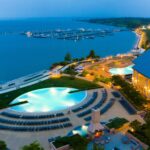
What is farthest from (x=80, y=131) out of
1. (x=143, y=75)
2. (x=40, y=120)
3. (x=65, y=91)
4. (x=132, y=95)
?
(x=143, y=75)

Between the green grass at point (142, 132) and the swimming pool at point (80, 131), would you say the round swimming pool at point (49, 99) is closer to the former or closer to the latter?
the swimming pool at point (80, 131)

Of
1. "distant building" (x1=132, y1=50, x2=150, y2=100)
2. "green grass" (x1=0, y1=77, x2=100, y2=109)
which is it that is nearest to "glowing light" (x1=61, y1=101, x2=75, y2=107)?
"green grass" (x1=0, y1=77, x2=100, y2=109)

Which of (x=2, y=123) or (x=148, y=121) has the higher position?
(x=148, y=121)

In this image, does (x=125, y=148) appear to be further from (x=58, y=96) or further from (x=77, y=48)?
(x=77, y=48)

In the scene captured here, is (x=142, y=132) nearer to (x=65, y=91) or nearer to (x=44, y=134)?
(x=44, y=134)

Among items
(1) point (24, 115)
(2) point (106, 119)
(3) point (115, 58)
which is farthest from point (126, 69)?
(1) point (24, 115)

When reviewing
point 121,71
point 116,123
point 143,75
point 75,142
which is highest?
point 143,75

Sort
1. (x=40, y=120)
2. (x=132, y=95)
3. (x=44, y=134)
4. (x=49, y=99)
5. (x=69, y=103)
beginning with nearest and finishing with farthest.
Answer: (x=44, y=134) → (x=40, y=120) → (x=132, y=95) → (x=69, y=103) → (x=49, y=99)
